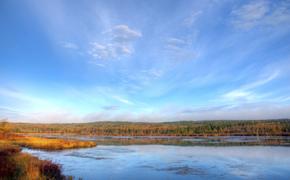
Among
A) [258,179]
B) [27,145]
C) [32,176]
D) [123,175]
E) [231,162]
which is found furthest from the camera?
[27,145]

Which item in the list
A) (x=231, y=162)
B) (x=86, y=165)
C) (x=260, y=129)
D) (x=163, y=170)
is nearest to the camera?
(x=163, y=170)

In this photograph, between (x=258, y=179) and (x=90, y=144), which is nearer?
(x=258, y=179)

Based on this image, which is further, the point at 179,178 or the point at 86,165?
the point at 86,165

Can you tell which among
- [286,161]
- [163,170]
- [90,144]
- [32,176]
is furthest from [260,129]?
[32,176]

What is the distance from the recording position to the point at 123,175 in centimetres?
1831

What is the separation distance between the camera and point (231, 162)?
23.7 metres

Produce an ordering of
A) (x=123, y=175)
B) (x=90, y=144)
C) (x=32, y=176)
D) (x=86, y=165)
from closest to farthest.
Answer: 1. (x=32, y=176)
2. (x=123, y=175)
3. (x=86, y=165)
4. (x=90, y=144)

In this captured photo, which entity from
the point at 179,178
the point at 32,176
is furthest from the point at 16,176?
the point at 179,178

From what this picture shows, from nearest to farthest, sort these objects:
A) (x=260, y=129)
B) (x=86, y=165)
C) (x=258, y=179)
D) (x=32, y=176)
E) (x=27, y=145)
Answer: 1. (x=32, y=176)
2. (x=258, y=179)
3. (x=86, y=165)
4. (x=27, y=145)
5. (x=260, y=129)

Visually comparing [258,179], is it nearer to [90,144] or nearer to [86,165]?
[86,165]

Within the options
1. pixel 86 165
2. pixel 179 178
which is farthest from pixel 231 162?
pixel 86 165

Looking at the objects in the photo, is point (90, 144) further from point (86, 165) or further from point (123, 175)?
point (123, 175)

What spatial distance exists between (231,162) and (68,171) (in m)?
13.0

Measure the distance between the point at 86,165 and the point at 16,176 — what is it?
910cm
